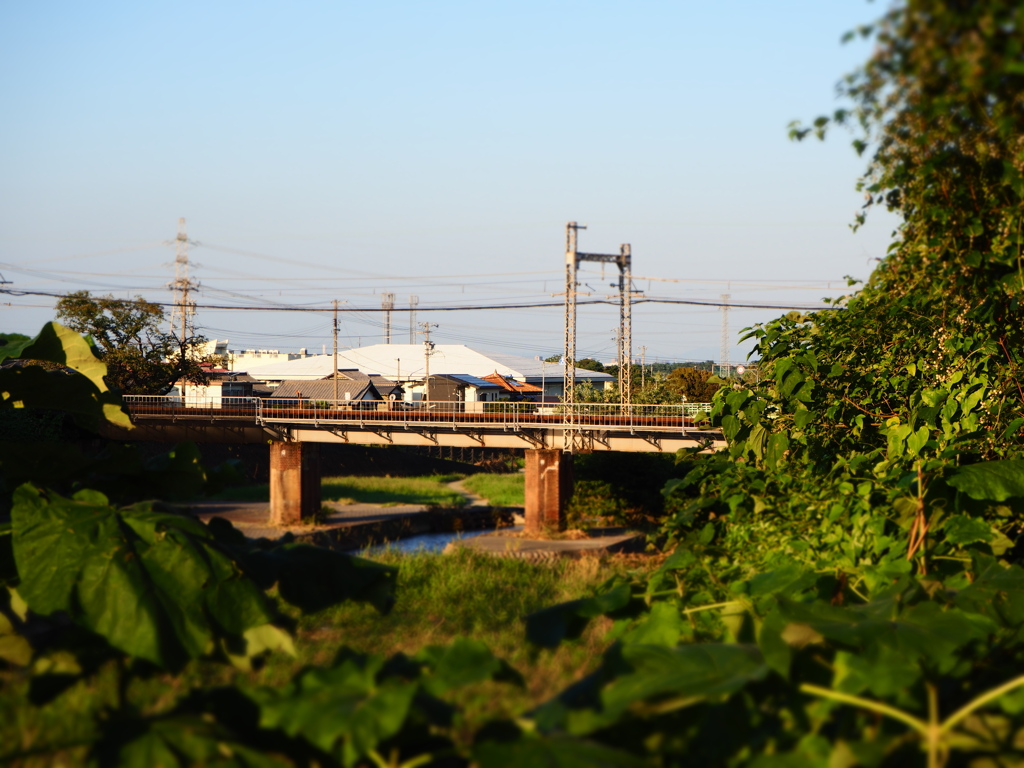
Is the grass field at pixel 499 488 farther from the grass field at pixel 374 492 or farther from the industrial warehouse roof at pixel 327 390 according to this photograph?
the industrial warehouse roof at pixel 327 390

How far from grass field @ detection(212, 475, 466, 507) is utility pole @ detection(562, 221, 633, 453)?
8722 millimetres

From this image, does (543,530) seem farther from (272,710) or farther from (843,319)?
(272,710)

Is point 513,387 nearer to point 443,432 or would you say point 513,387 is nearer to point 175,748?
point 443,432

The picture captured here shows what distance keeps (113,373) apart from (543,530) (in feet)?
95.7

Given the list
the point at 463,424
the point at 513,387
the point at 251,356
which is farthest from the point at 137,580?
the point at 251,356

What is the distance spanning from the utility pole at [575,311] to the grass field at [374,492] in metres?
8.72

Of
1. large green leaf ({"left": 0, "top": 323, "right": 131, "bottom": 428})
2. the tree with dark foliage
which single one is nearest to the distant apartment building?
the tree with dark foliage

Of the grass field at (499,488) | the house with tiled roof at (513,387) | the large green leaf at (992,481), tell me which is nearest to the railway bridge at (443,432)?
the grass field at (499,488)

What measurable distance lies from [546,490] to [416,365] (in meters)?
43.4

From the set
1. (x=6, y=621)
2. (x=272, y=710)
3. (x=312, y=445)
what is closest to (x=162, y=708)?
(x=272, y=710)

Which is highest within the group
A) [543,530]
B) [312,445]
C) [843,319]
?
[843,319]

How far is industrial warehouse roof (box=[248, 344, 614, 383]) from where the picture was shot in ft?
251

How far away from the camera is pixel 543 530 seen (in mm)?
35062

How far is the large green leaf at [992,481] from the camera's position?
2.86 metres
